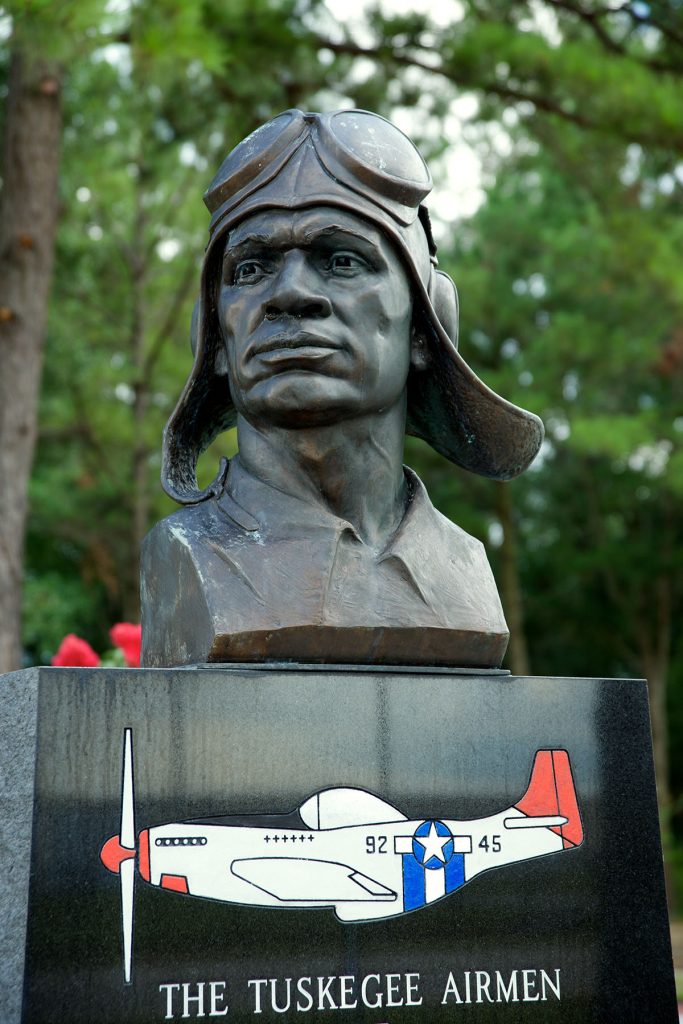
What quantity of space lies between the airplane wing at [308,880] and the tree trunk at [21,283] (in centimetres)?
→ 361

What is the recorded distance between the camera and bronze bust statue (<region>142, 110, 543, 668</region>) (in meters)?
2.72

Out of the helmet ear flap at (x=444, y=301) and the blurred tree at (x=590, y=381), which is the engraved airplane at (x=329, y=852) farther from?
the blurred tree at (x=590, y=381)

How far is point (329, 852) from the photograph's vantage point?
98.1 inches

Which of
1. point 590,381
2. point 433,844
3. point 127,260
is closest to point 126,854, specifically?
point 433,844

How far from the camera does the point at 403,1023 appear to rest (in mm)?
2463

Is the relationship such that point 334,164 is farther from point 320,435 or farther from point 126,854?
point 126,854

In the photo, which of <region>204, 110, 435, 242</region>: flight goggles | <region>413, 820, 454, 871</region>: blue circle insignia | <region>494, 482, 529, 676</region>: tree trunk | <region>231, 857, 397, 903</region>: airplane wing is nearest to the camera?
<region>231, 857, 397, 903</region>: airplane wing

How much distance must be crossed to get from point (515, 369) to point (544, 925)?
Answer: 966 cm

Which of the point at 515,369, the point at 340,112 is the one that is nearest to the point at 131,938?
the point at 340,112

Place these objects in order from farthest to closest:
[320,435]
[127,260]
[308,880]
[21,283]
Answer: [127,260] → [21,283] → [320,435] → [308,880]

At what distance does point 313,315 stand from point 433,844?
117 cm

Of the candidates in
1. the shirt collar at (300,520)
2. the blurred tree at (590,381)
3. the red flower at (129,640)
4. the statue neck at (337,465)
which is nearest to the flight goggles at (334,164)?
the statue neck at (337,465)

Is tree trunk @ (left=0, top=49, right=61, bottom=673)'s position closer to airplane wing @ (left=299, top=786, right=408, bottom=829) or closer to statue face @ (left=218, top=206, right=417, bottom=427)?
statue face @ (left=218, top=206, right=417, bottom=427)

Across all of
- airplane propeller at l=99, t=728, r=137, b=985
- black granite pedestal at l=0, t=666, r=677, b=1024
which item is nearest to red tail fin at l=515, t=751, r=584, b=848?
black granite pedestal at l=0, t=666, r=677, b=1024
